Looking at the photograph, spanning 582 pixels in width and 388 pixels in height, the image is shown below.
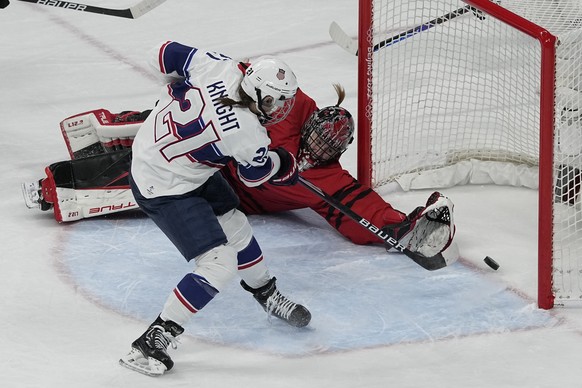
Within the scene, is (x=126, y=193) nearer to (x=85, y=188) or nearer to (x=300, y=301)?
(x=85, y=188)

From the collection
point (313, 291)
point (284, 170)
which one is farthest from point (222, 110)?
point (313, 291)

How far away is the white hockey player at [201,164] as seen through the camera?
3.12 meters

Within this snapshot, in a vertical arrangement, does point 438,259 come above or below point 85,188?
above

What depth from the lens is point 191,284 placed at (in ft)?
10.3

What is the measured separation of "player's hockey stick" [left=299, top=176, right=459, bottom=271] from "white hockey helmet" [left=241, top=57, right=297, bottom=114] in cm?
54

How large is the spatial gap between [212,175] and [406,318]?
69 cm

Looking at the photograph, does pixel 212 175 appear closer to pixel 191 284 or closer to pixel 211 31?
pixel 191 284

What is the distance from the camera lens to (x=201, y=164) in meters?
3.26

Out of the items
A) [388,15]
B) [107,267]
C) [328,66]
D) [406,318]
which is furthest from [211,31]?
[406,318]

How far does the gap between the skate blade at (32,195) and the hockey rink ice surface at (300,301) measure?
6cm

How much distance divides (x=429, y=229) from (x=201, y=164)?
91cm

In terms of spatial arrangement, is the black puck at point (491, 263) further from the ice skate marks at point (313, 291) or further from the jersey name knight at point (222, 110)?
the jersey name knight at point (222, 110)

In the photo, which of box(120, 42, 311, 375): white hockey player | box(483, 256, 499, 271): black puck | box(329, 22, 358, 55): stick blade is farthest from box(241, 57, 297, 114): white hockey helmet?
box(329, 22, 358, 55): stick blade

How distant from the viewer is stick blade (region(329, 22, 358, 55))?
19.1 ft
